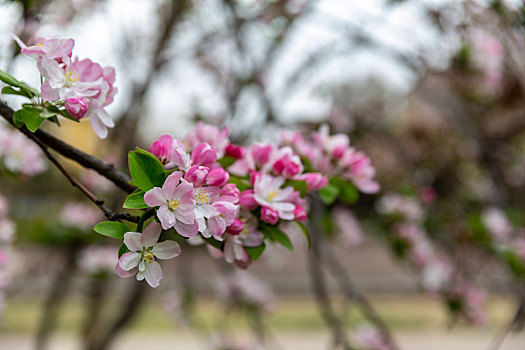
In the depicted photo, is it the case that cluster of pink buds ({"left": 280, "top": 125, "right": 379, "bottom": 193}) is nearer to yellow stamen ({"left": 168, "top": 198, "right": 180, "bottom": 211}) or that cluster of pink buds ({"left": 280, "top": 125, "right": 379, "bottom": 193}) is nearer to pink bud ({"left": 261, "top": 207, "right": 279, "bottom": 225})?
pink bud ({"left": 261, "top": 207, "right": 279, "bottom": 225})

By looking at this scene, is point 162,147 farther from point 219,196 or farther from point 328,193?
point 328,193

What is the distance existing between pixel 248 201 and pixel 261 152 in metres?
0.12

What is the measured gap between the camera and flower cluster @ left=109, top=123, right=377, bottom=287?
610 millimetres

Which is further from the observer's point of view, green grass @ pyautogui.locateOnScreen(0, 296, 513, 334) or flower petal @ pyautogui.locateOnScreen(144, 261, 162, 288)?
green grass @ pyautogui.locateOnScreen(0, 296, 513, 334)

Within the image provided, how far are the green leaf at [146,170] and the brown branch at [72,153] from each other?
0.06 metres

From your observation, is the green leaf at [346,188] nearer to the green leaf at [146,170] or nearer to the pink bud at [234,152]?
the pink bud at [234,152]

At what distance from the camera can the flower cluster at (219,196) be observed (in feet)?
2.00

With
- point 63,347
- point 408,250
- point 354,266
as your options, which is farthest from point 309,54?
point 354,266

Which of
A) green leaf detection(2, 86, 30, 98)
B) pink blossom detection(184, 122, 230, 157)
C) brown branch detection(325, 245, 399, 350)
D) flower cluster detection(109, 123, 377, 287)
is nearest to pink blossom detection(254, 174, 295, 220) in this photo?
flower cluster detection(109, 123, 377, 287)

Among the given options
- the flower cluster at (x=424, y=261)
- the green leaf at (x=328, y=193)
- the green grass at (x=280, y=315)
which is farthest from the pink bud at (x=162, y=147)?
the green grass at (x=280, y=315)

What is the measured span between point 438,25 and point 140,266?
206 cm

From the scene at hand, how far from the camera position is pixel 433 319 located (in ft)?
24.5

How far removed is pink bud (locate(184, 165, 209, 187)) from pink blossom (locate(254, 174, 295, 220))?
0.11 metres

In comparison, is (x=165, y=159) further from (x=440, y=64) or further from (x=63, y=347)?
(x=63, y=347)
